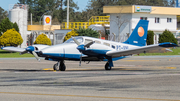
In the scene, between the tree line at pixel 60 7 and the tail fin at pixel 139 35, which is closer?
the tail fin at pixel 139 35

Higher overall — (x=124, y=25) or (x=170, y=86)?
(x=124, y=25)

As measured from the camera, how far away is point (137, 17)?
56875 mm

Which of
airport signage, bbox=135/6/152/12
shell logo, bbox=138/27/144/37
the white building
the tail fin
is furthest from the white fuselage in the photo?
airport signage, bbox=135/6/152/12

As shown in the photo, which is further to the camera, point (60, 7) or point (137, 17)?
point (60, 7)

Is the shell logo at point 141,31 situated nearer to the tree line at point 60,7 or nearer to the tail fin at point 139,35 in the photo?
the tail fin at point 139,35

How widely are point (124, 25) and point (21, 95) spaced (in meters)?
48.4

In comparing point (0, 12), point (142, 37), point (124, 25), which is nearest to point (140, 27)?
point (142, 37)

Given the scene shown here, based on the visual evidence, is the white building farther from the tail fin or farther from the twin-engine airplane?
the twin-engine airplane

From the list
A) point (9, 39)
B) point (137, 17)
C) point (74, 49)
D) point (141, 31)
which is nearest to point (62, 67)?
point (74, 49)

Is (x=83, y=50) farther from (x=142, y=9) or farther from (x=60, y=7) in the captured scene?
(x=60, y=7)

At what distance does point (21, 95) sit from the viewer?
9930mm

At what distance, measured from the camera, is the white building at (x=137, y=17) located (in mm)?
56250

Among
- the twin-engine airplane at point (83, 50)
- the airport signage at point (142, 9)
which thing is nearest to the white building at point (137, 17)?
the airport signage at point (142, 9)

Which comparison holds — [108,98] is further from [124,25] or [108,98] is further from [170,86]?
[124,25]
